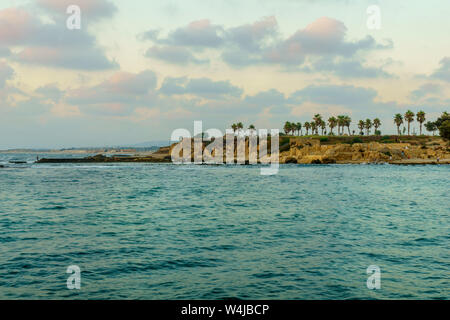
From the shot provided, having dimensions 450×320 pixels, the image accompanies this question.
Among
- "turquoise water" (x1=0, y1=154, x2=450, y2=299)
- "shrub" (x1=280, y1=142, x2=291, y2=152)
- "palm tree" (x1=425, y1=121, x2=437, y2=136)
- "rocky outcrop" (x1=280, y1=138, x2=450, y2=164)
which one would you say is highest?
"palm tree" (x1=425, y1=121, x2=437, y2=136)

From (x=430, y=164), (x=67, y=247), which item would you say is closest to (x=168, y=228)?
(x=67, y=247)

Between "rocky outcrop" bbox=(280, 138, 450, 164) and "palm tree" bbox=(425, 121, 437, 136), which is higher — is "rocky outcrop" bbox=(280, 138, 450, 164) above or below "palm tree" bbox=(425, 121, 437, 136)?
below

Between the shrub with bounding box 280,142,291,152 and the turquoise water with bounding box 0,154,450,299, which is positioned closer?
the turquoise water with bounding box 0,154,450,299

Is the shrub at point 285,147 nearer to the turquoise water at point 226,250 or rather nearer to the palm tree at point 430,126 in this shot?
the palm tree at point 430,126

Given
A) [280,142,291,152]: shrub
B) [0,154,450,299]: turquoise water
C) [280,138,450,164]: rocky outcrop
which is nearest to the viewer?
[0,154,450,299]: turquoise water

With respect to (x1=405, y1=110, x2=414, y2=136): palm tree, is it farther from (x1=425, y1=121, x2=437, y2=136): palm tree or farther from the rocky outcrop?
the rocky outcrop

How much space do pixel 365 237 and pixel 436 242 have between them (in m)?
3.44

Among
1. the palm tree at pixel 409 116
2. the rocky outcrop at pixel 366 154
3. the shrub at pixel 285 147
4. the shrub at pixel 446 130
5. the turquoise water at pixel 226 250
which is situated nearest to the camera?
the turquoise water at pixel 226 250

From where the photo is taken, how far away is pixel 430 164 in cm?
10869

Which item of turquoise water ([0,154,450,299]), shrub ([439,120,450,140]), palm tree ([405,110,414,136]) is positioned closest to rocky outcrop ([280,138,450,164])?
shrub ([439,120,450,140])

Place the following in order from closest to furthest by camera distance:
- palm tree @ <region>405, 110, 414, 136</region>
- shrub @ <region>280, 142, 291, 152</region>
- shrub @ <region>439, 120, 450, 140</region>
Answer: shrub @ <region>439, 120, 450, 140</region>
shrub @ <region>280, 142, 291, 152</region>
palm tree @ <region>405, 110, 414, 136</region>

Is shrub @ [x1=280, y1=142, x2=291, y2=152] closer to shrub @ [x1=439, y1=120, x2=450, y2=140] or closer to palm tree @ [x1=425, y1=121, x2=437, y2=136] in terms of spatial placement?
shrub @ [x1=439, y1=120, x2=450, y2=140]

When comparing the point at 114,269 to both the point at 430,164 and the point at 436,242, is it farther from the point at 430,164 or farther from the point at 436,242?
the point at 430,164

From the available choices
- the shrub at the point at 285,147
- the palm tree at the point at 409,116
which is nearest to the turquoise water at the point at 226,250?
the shrub at the point at 285,147
